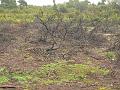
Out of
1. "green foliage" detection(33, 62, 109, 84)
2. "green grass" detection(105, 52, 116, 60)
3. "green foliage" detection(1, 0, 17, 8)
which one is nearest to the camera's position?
"green foliage" detection(33, 62, 109, 84)

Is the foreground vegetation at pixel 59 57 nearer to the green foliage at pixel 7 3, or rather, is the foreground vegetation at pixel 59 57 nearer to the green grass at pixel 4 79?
the green grass at pixel 4 79

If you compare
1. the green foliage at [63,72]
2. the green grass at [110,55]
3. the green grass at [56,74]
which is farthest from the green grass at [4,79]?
the green grass at [110,55]

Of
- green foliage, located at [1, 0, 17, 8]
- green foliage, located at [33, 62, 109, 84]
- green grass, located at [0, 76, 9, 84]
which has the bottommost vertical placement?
green foliage, located at [33, 62, 109, 84]

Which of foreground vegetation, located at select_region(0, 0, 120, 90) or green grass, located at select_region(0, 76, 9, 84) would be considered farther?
foreground vegetation, located at select_region(0, 0, 120, 90)

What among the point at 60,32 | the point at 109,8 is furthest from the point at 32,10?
the point at 60,32

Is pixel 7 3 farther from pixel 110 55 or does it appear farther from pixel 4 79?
pixel 4 79

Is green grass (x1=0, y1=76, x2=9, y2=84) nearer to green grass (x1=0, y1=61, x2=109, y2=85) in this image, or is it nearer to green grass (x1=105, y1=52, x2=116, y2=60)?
green grass (x1=0, y1=61, x2=109, y2=85)

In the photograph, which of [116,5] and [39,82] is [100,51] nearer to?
[39,82]

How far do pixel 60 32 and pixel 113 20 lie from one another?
595 centimetres

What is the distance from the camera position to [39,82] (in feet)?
30.0

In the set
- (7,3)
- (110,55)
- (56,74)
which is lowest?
(110,55)

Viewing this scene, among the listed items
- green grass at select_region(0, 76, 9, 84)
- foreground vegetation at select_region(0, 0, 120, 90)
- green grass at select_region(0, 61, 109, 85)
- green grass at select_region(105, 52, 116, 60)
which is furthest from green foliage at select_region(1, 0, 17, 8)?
green grass at select_region(0, 76, 9, 84)

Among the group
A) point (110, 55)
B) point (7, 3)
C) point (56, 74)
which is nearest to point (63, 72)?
point (56, 74)

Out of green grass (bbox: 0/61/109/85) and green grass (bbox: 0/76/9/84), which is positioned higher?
green grass (bbox: 0/76/9/84)
